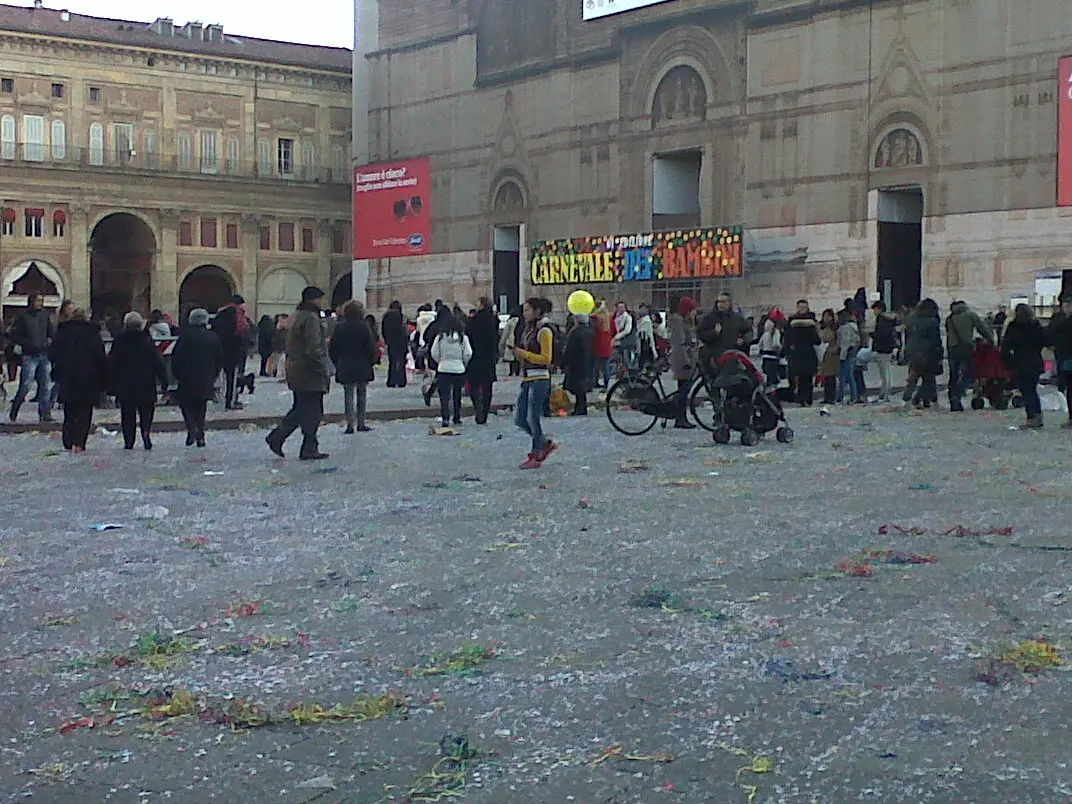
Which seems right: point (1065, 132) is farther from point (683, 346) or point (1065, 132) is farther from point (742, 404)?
point (742, 404)

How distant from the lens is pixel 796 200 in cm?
4184

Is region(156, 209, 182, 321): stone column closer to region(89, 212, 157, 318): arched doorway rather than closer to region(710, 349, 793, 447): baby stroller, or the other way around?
region(89, 212, 157, 318): arched doorway

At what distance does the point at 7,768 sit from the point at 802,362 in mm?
17293

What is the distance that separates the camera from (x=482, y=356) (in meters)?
18.5

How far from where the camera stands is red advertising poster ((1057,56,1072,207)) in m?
36.2

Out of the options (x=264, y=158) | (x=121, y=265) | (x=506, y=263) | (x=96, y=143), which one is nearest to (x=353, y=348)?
(x=506, y=263)

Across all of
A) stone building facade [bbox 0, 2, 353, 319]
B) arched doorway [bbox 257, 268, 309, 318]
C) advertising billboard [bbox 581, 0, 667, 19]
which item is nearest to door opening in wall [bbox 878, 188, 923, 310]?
advertising billboard [bbox 581, 0, 667, 19]

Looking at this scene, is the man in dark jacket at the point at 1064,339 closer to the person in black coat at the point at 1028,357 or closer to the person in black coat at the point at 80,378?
the person in black coat at the point at 1028,357

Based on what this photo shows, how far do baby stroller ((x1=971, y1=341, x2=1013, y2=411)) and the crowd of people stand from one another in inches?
3.4

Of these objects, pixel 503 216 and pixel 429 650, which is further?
pixel 503 216

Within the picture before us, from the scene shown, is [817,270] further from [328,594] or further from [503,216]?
[328,594]

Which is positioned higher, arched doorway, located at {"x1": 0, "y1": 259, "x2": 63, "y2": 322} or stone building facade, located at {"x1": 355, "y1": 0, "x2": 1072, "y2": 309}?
stone building facade, located at {"x1": 355, "y1": 0, "x2": 1072, "y2": 309}

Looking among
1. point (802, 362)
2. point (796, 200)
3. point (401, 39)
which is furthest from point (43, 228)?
point (802, 362)

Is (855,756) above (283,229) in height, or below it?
below
